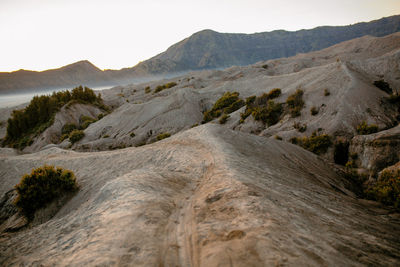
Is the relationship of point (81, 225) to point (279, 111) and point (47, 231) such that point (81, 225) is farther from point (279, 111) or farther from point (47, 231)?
point (279, 111)

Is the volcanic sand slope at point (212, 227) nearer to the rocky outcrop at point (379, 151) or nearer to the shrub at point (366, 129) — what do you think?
the rocky outcrop at point (379, 151)

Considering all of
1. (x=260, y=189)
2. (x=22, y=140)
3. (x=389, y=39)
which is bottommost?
(x=22, y=140)

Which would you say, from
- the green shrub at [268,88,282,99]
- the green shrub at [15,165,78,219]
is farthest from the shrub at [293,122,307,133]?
the green shrub at [15,165,78,219]

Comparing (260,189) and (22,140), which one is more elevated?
(260,189)

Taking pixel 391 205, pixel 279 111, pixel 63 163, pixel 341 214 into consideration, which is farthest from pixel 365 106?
pixel 63 163

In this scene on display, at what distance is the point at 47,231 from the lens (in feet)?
18.8

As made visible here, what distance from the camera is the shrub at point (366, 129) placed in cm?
1508

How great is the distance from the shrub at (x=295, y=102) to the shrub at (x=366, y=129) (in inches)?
220

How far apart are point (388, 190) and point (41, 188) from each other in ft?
50.5

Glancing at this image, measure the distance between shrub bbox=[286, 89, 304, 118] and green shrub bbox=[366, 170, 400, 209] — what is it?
38.9 ft

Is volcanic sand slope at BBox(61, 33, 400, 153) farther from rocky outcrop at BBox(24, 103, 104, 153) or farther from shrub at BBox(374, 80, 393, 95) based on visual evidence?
rocky outcrop at BBox(24, 103, 104, 153)

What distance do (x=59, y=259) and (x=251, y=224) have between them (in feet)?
11.9

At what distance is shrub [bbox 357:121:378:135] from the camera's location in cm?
1508

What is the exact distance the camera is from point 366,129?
15.2 meters
